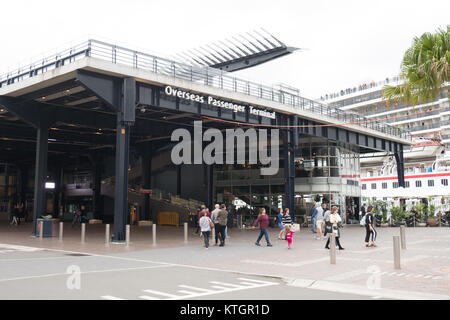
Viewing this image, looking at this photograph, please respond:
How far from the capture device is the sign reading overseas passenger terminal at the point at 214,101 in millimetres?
23000

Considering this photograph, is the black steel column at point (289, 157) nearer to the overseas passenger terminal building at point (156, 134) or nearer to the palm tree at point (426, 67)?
the overseas passenger terminal building at point (156, 134)

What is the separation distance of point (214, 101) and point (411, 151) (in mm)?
54521

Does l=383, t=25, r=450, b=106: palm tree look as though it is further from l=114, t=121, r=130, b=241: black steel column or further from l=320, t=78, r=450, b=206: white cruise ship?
l=320, t=78, r=450, b=206: white cruise ship

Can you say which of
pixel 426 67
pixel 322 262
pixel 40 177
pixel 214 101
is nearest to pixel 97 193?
pixel 40 177

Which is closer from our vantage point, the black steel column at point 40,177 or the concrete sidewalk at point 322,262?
the concrete sidewalk at point 322,262

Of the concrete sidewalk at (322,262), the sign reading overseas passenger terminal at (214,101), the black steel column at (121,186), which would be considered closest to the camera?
the concrete sidewalk at (322,262)

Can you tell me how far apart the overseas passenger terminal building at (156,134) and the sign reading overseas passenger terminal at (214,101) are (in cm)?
6

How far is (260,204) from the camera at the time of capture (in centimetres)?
3991

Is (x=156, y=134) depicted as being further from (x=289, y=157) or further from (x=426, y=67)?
(x=426, y=67)

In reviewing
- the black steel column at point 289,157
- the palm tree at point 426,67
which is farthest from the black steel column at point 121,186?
the black steel column at point 289,157

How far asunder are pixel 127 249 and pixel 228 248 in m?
4.12

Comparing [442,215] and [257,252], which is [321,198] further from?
[257,252]

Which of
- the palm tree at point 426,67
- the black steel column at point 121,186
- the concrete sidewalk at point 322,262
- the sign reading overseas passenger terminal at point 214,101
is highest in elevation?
the sign reading overseas passenger terminal at point 214,101
